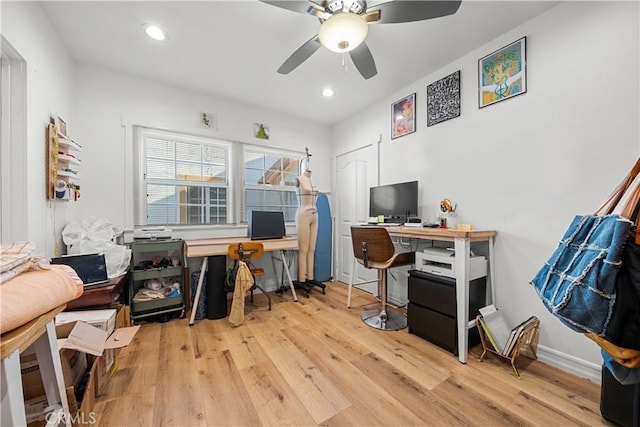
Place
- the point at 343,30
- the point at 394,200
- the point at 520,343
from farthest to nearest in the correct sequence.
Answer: the point at 394,200 < the point at 520,343 < the point at 343,30

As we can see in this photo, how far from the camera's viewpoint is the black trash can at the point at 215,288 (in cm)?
252

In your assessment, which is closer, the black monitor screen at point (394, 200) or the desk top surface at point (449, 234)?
the desk top surface at point (449, 234)

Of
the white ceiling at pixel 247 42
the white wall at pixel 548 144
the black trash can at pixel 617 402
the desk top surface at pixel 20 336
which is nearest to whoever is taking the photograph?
the desk top surface at pixel 20 336

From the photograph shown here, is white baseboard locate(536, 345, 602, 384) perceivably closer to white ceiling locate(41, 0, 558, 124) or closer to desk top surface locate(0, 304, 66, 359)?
white ceiling locate(41, 0, 558, 124)

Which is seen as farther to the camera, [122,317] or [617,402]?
[122,317]

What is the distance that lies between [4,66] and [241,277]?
2.11m

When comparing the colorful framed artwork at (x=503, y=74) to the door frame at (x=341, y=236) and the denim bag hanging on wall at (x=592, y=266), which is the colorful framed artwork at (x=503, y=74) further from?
the door frame at (x=341, y=236)

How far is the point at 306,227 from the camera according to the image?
323 centimetres

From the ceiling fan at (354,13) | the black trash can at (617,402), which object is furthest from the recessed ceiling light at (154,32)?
the black trash can at (617,402)

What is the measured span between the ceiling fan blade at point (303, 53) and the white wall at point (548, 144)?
144 cm

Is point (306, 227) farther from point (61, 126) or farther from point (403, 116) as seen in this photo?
point (61, 126)

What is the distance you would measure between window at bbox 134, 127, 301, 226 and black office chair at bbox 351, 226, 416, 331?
1.68 m

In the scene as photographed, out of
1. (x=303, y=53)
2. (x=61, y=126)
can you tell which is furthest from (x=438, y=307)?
(x=61, y=126)

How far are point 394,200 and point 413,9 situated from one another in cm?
175
